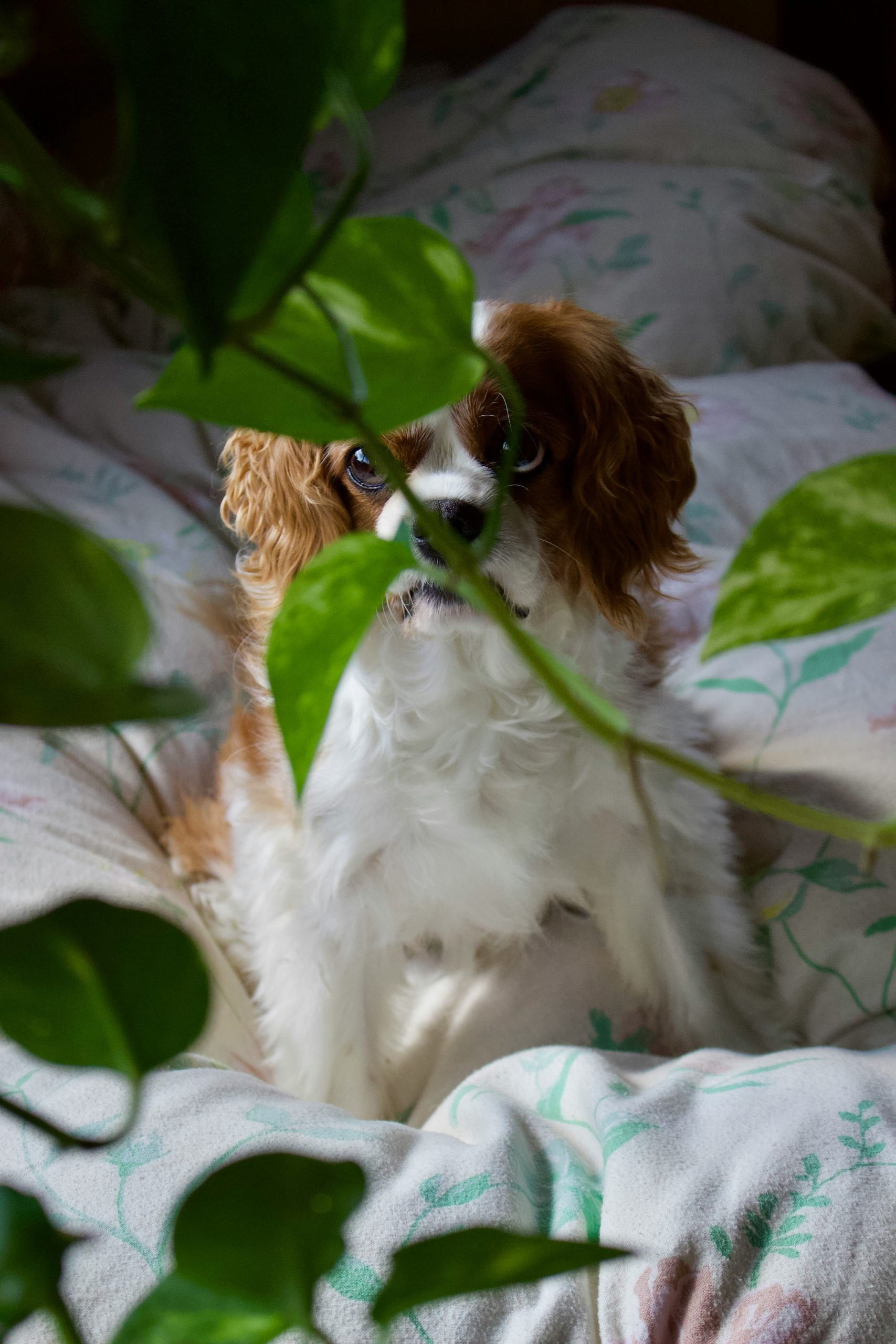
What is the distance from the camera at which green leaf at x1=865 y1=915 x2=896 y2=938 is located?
0.92 meters

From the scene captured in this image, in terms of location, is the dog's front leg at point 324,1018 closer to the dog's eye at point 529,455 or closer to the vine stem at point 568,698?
the dog's eye at point 529,455

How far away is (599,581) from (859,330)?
127 centimetres

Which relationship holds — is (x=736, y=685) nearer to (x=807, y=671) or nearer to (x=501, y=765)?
(x=807, y=671)

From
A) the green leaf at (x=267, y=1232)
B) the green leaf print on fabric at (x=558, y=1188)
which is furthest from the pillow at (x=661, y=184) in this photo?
the green leaf at (x=267, y=1232)

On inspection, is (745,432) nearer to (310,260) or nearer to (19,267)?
(19,267)

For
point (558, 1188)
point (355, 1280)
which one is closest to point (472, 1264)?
point (355, 1280)

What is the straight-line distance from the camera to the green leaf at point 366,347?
7.9 inches

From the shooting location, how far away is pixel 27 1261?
0.16 metres

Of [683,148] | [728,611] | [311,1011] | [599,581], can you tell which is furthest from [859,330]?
[728,611]

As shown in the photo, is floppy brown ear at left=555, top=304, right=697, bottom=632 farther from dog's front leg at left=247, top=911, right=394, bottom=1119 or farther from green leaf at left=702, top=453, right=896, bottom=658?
green leaf at left=702, top=453, right=896, bottom=658

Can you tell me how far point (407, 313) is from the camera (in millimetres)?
207

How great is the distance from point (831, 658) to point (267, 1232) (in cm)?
111

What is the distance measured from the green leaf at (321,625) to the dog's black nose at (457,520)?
0.52m

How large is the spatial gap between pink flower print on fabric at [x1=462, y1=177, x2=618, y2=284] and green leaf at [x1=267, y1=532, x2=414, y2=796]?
5.44 ft
